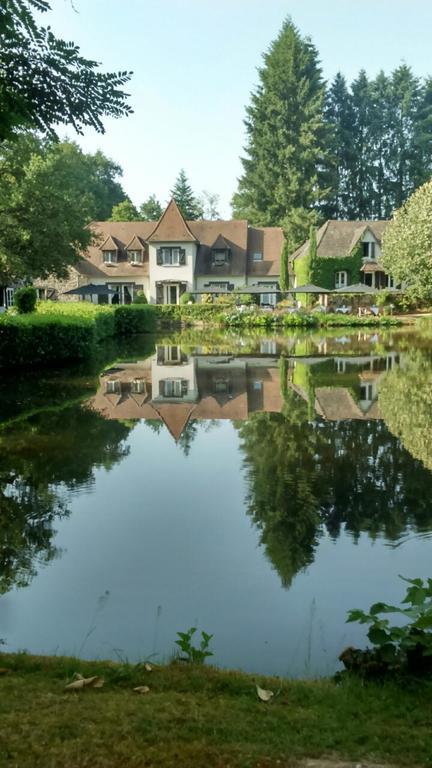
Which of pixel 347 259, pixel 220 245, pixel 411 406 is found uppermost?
pixel 220 245

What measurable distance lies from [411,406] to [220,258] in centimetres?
4486

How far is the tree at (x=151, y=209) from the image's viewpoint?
80812 mm

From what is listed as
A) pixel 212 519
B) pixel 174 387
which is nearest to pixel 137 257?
pixel 174 387

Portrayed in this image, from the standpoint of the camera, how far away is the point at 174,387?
55.9ft

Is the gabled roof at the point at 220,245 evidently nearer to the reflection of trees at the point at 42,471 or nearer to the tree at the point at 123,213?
the tree at the point at 123,213

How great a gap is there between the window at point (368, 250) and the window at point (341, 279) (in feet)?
8.14

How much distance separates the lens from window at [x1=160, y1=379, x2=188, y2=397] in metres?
15.9

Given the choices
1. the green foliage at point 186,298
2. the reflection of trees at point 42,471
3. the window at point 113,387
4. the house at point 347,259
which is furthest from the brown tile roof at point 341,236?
the reflection of trees at point 42,471

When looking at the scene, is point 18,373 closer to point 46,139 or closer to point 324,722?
point 46,139

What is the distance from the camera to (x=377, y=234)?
58.2 m

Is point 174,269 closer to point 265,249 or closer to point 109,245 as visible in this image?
point 109,245

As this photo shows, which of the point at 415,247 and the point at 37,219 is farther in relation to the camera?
the point at 415,247

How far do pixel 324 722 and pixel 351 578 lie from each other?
2569 mm

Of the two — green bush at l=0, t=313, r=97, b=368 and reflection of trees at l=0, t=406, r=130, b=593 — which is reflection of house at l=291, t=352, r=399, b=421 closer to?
reflection of trees at l=0, t=406, r=130, b=593
